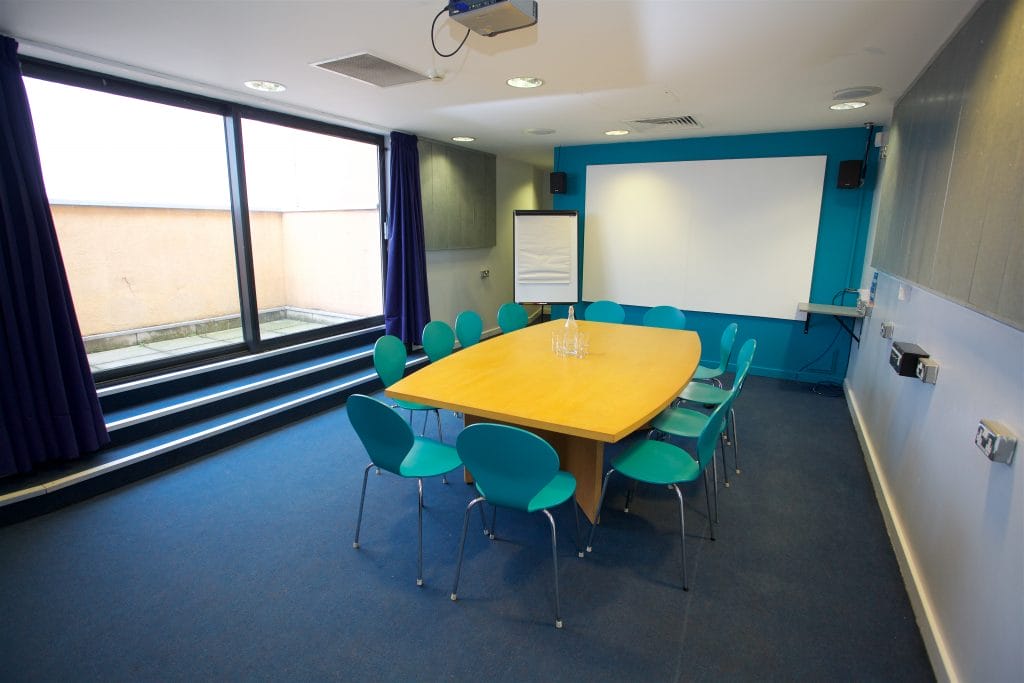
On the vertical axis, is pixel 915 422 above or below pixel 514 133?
below

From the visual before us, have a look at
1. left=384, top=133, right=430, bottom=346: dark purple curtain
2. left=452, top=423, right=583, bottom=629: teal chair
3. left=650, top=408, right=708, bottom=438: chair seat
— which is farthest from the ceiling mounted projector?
left=384, top=133, right=430, bottom=346: dark purple curtain

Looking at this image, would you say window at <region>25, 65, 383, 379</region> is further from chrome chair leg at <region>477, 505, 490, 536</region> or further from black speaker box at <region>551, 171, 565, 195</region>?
chrome chair leg at <region>477, 505, 490, 536</region>

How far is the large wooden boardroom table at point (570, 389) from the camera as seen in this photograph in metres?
2.18

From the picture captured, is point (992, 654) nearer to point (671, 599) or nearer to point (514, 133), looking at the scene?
point (671, 599)

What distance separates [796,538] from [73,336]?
4143 mm

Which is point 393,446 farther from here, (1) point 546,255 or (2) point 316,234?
(1) point 546,255

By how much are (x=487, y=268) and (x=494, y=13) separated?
527cm

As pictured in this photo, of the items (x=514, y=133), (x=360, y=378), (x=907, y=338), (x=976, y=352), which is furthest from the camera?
(x=514, y=133)

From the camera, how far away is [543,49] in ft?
8.57

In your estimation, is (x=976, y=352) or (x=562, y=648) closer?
(x=976, y=352)

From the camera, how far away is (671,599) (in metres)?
2.11

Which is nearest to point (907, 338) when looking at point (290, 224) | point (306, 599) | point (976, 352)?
point (976, 352)

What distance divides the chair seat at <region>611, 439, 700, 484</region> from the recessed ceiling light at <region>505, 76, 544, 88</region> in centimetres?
235

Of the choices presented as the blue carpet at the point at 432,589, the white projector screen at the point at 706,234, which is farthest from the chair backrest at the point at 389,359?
the white projector screen at the point at 706,234
